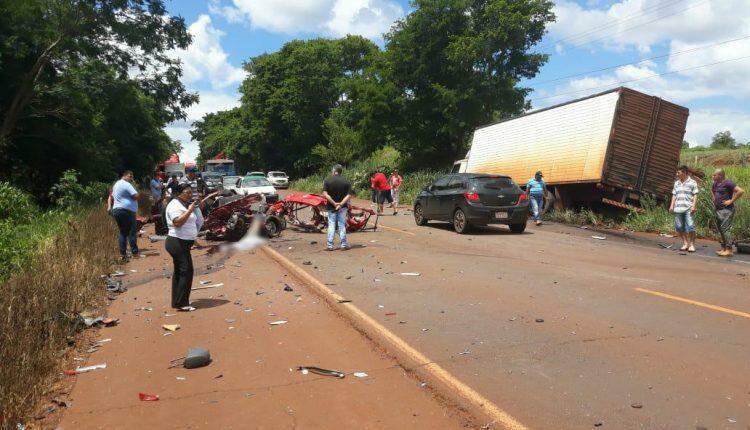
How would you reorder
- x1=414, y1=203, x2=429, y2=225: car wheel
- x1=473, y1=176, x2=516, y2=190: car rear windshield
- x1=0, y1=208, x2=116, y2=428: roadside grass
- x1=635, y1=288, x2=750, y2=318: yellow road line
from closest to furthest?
x1=0, y1=208, x2=116, y2=428: roadside grass → x1=635, y1=288, x2=750, y2=318: yellow road line → x1=473, y1=176, x2=516, y2=190: car rear windshield → x1=414, y1=203, x2=429, y2=225: car wheel

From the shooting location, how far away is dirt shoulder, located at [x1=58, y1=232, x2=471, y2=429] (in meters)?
3.87

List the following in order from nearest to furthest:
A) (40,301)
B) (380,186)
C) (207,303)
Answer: (40,301), (207,303), (380,186)

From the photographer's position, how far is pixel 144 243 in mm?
14297

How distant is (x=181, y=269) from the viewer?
7.10 meters

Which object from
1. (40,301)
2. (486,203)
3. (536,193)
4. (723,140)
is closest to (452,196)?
(486,203)

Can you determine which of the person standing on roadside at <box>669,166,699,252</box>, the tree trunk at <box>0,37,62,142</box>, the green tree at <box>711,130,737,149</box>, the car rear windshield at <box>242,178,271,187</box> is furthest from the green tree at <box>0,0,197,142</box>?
the green tree at <box>711,130,737,149</box>

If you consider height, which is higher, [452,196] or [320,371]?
[452,196]

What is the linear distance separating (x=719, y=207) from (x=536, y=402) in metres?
9.36

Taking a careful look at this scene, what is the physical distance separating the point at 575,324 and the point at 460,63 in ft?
100

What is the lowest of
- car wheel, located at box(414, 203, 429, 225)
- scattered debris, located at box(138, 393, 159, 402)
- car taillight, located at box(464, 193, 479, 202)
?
scattered debris, located at box(138, 393, 159, 402)

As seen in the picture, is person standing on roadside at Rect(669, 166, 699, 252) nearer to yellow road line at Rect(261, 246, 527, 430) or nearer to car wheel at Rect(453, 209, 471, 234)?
car wheel at Rect(453, 209, 471, 234)

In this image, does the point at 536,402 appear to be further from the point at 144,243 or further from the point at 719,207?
the point at 144,243

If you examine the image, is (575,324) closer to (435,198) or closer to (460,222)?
(460,222)

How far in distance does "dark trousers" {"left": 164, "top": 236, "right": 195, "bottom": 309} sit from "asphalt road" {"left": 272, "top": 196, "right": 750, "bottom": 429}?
6.96 feet
